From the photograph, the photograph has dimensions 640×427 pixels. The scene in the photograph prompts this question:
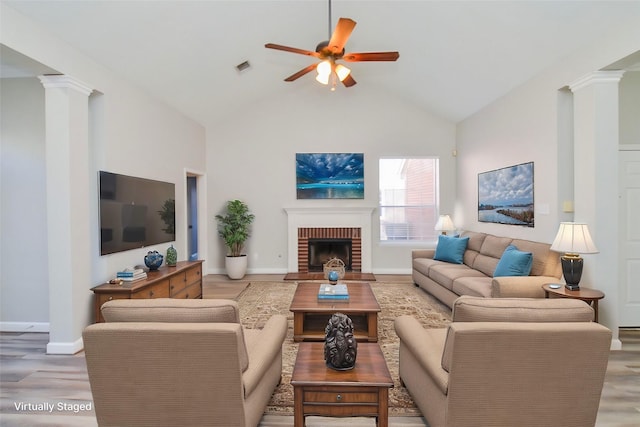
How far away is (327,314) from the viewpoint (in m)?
3.71

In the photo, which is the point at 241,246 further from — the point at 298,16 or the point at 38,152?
the point at 298,16

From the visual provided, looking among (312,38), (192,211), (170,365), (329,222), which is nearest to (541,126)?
(312,38)

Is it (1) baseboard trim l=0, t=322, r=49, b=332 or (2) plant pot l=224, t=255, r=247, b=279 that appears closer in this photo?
(1) baseboard trim l=0, t=322, r=49, b=332

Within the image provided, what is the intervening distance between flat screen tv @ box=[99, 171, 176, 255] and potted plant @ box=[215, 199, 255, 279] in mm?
1468

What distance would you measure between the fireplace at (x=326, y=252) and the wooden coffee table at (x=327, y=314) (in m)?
3.21

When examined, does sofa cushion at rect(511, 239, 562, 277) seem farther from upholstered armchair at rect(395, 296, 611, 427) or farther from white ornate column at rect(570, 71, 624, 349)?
upholstered armchair at rect(395, 296, 611, 427)

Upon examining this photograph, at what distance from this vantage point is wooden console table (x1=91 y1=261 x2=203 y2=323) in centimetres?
343

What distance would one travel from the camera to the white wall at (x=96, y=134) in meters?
3.00

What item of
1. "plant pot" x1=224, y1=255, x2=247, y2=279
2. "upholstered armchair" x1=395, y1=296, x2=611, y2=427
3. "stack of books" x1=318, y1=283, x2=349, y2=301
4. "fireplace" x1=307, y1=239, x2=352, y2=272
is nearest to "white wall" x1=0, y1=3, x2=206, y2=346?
"plant pot" x1=224, y1=255, x2=247, y2=279

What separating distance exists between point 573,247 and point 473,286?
1085 mm

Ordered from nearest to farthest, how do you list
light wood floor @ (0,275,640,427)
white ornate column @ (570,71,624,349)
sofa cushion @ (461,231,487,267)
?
1. light wood floor @ (0,275,640,427)
2. white ornate column @ (570,71,624,349)
3. sofa cushion @ (461,231,487,267)

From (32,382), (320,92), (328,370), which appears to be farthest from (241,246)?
(328,370)

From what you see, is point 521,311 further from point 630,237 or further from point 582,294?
point 630,237

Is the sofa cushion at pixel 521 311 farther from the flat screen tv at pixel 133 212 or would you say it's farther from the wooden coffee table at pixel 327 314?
the flat screen tv at pixel 133 212
